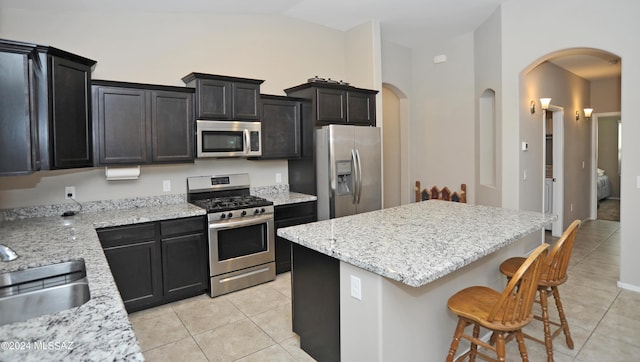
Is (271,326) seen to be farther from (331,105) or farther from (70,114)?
(331,105)

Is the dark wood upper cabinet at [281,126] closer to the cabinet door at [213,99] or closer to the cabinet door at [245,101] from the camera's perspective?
the cabinet door at [245,101]

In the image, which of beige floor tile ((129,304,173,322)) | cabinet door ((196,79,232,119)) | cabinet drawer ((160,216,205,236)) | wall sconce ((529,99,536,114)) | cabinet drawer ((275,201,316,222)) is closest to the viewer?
beige floor tile ((129,304,173,322))

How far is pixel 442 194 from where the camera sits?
19.8ft

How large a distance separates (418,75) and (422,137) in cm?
104

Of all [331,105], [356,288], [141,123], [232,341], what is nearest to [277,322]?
[232,341]

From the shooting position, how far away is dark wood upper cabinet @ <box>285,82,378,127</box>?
4504mm

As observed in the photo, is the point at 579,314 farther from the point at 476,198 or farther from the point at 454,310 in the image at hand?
the point at 476,198

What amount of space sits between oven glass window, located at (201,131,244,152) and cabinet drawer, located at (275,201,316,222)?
0.80m

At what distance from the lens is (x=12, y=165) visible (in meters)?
2.24

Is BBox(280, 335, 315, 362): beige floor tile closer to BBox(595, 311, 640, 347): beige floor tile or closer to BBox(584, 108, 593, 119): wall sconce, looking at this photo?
BBox(595, 311, 640, 347): beige floor tile

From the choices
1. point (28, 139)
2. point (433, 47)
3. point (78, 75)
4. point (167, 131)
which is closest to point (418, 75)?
point (433, 47)

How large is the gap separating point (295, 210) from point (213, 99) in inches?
59.4

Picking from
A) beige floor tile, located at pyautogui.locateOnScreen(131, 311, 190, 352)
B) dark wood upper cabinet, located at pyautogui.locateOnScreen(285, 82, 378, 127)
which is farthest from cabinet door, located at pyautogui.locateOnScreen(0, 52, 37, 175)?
dark wood upper cabinet, located at pyautogui.locateOnScreen(285, 82, 378, 127)

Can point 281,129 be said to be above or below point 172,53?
below
